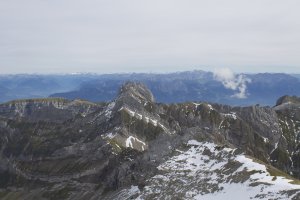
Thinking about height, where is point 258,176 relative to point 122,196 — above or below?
above

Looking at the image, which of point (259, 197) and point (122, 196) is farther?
point (122, 196)

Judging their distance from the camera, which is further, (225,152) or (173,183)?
(225,152)

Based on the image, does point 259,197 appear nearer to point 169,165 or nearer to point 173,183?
point 173,183

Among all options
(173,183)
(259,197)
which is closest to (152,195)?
(173,183)

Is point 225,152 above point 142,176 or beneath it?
above

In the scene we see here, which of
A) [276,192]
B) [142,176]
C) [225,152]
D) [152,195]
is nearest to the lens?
[276,192]

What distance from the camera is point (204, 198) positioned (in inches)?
5502

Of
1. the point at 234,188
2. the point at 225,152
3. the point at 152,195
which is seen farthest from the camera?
the point at 225,152

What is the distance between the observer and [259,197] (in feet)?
407

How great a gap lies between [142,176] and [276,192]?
7670cm

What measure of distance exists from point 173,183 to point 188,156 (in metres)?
28.3

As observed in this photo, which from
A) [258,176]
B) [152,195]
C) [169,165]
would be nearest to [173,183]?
[152,195]

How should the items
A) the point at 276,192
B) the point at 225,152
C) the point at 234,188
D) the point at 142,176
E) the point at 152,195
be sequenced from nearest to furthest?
1. the point at 276,192
2. the point at 234,188
3. the point at 152,195
4. the point at 225,152
5. the point at 142,176

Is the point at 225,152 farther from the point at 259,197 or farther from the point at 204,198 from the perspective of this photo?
the point at 259,197
